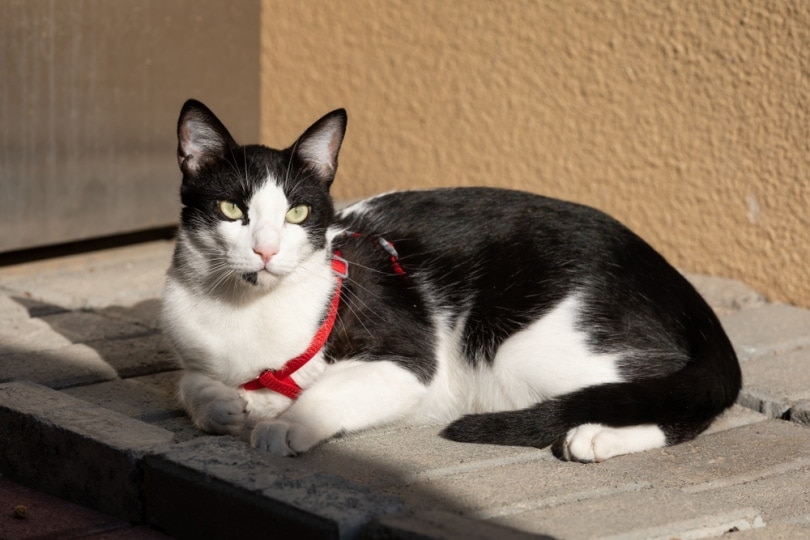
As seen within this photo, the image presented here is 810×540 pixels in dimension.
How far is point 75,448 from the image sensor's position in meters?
2.71

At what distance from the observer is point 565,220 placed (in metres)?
3.36

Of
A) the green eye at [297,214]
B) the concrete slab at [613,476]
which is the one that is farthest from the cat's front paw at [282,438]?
the green eye at [297,214]

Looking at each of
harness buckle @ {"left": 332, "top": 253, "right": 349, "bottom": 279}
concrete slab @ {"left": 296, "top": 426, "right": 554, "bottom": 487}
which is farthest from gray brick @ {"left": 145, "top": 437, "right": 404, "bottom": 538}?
harness buckle @ {"left": 332, "top": 253, "right": 349, "bottom": 279}

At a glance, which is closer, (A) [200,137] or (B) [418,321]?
(A) [200,137]

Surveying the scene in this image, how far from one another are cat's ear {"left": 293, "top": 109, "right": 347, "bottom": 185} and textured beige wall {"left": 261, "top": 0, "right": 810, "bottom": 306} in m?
1.81

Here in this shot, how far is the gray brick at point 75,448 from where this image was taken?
2.62m

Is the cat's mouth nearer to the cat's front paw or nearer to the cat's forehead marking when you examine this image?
the cat's forehead marking

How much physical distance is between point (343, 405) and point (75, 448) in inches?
26.5

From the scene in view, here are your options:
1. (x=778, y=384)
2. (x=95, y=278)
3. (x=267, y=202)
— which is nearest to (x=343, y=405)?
(x=267, y=202)

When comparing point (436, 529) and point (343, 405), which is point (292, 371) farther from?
point (436, 529)

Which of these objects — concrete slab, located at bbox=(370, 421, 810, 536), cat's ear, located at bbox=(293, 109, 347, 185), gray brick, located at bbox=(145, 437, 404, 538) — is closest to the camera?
gray brick, located at bbox=(145, 437, 404, 538)

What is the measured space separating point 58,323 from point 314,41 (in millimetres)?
2256

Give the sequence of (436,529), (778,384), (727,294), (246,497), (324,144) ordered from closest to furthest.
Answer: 1. (436,529)
2. (246,497)
3. (324,144)
4. (778,384)
5. (727,294)

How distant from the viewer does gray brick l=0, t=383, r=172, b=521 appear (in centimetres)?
262
